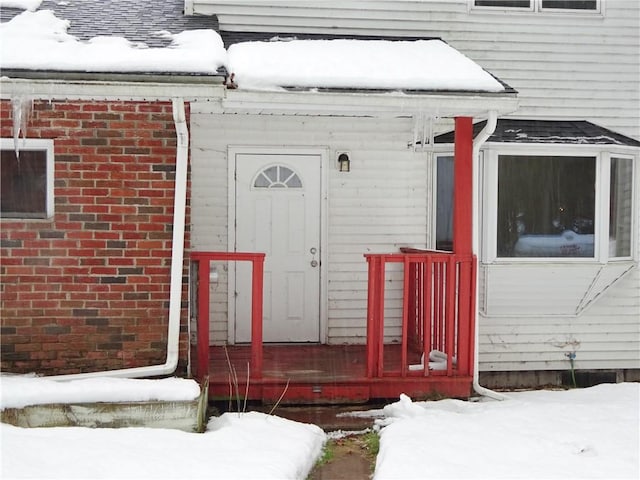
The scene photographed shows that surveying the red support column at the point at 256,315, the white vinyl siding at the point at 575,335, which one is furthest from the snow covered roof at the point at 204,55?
the white vinyl siding at the point at 575,335

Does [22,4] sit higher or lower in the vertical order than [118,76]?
higher

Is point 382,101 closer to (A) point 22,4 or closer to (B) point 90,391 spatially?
(B) point 90,391

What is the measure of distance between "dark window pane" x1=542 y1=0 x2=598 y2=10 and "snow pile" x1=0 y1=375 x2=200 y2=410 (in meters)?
5.62

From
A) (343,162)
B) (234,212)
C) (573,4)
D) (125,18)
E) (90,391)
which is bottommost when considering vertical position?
(90,391)

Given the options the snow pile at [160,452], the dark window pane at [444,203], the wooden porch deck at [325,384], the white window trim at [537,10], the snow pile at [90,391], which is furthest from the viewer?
the white window trim at [537,10]

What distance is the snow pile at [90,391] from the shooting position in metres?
4.88

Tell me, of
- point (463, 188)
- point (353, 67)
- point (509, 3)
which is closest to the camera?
point (353, 67)

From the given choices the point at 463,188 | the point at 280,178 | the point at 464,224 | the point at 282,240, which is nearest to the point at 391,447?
the point at 464,224

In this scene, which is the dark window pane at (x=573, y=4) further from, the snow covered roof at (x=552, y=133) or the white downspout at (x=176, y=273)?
the white downspout at (x=176, y=273)

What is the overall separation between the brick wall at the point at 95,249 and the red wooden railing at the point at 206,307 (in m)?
0.42

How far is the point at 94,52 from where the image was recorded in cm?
529

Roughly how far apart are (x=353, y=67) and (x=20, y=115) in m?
2.67

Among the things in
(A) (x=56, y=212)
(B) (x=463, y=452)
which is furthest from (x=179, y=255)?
(B) (x=463, y=452)

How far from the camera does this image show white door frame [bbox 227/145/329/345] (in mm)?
7523
